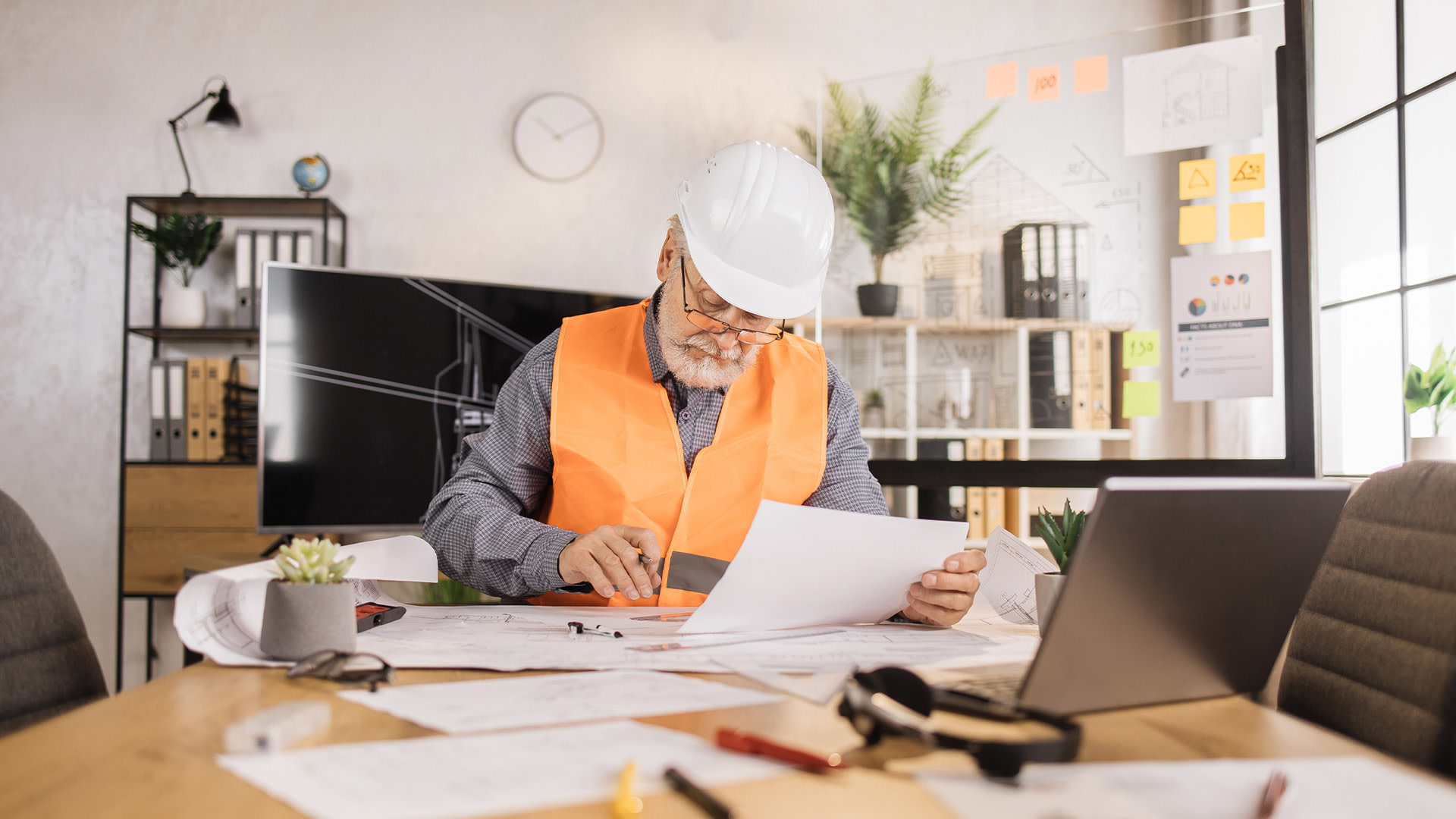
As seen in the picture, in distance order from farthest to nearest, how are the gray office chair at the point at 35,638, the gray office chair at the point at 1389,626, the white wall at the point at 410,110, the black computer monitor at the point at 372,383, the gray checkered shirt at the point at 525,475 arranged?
the white wall at the point at 410,110 < the black computer monitor at the point at 372,383 < the gray checkered shirt at the point at 525,475 < the gray office chair at the point at 35,638 < the gray office chair at the point at 1389,626

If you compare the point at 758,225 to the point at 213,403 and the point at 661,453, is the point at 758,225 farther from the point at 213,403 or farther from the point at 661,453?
the point at 213,403

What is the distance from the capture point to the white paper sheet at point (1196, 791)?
0.48 meters

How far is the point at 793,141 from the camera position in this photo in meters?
3.42

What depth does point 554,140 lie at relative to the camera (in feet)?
11.3

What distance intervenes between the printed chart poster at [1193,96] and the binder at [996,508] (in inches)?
42.9

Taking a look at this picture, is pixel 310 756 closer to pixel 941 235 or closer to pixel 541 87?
pixel 941 235

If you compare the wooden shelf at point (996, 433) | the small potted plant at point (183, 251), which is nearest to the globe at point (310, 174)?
the small potted plant at point (183, 251)

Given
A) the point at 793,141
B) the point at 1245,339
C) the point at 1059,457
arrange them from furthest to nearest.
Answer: the point at 793,141 < the point at 1059,457 < the point at 1245,339

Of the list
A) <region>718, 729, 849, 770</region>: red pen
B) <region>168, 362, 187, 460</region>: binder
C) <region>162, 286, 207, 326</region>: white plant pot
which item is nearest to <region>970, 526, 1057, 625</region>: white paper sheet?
<region>718, 729, 849, 770</region>: red pen

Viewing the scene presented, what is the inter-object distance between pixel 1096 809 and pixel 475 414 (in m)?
2.77

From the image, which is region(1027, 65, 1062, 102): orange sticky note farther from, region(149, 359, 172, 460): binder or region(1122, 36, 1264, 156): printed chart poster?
region(149, 359, 172, 460): binder

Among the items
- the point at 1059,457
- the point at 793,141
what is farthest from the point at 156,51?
the point at 1059,457

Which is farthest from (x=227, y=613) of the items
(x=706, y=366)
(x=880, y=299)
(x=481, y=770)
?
(x=880, y=299)

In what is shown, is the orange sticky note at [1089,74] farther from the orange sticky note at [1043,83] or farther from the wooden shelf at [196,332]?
the wooden shelf at [196,332]
